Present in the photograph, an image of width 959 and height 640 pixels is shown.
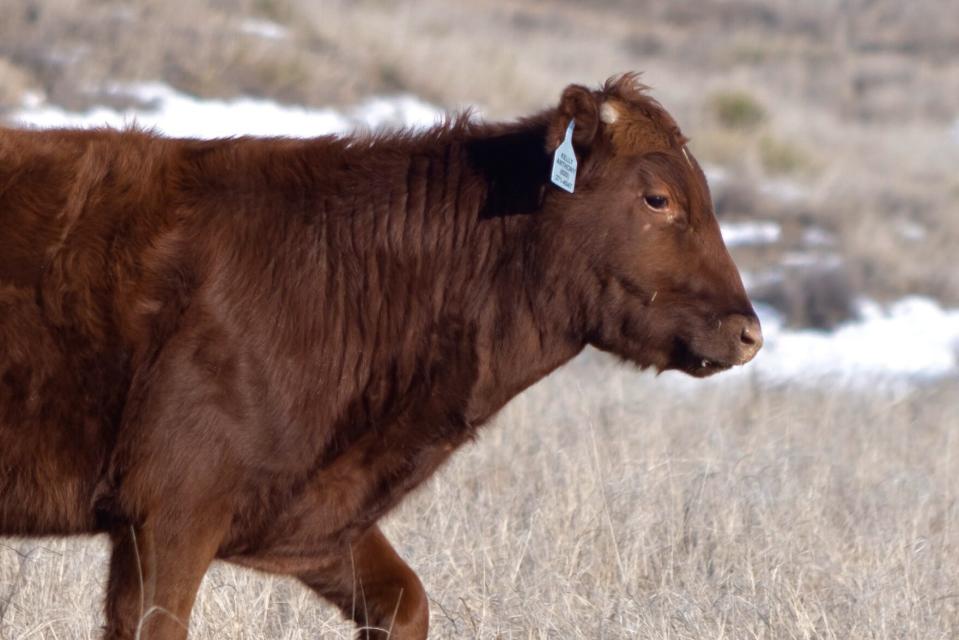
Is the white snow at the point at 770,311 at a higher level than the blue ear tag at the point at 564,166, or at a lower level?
lower

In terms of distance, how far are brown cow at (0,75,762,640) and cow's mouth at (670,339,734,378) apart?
13 millimetres

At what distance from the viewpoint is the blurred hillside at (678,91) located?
17578 mm

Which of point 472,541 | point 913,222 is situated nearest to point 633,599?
point 472,541

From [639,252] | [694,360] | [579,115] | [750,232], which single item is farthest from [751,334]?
[750,232]

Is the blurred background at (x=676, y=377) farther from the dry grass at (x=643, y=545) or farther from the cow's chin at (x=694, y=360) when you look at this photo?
the cow's chin at (x=694, y=360)

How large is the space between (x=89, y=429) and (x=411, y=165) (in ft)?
4.43

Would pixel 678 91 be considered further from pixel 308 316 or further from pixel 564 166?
pixel 308 316

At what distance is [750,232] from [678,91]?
965cm

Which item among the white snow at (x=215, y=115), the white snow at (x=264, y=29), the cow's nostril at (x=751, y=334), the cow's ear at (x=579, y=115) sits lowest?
the white snow at (x=215, y=115)

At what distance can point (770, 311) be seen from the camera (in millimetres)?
15539

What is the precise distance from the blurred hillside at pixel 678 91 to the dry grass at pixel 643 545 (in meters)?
8.15

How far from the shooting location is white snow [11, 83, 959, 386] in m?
12.9

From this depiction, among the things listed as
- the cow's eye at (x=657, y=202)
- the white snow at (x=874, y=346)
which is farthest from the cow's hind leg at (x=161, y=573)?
the white snow at (x=874, y=346)

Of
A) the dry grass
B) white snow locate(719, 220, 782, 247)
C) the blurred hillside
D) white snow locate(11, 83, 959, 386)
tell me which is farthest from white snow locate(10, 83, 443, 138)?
the dry grass
